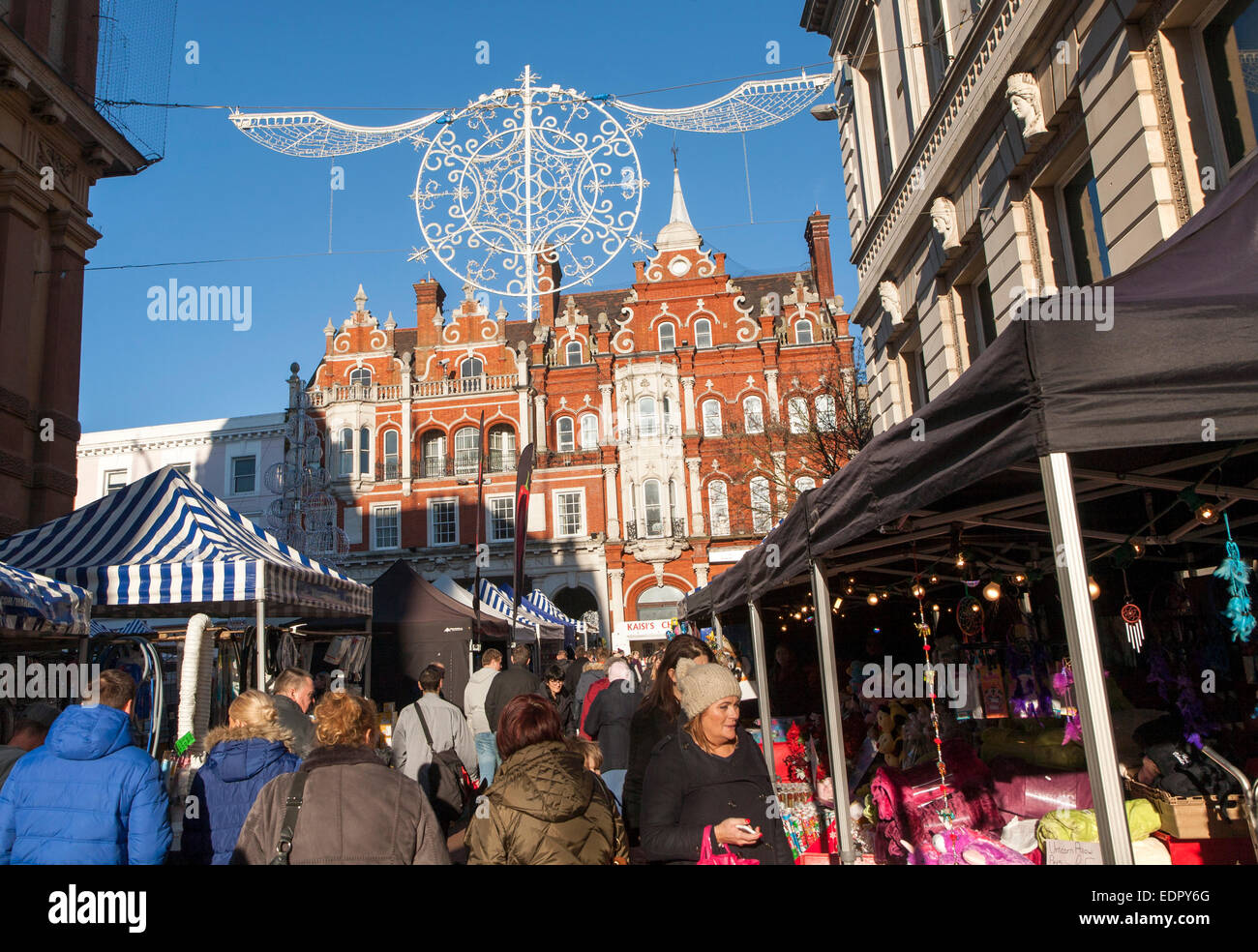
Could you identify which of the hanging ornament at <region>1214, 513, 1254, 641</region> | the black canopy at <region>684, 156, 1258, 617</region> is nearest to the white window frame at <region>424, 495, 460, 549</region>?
the black canopy at <region>684, 156, 1258, 617</region>

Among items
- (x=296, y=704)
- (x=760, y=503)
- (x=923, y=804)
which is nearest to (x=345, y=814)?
(x=296, y=704)

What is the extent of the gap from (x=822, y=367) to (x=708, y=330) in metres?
5.56

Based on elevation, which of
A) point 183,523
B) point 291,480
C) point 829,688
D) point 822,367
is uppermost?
point 822,367

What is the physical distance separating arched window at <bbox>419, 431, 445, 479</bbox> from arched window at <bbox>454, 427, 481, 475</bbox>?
663mm

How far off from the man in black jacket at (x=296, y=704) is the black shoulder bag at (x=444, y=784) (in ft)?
3.14

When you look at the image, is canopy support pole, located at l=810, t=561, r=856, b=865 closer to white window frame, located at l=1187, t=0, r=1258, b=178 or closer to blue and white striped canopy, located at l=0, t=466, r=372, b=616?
white window frame, located at l=1187, t=0, r=1258, b=178

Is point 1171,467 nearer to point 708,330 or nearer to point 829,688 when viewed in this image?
point 829,688

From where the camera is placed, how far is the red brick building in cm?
3712

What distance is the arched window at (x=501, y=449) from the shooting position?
3888 centimetres

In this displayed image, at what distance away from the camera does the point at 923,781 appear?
5.43m

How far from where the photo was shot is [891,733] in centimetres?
680

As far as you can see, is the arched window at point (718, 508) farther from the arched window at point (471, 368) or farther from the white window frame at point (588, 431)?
the arched window at point (471, 368)

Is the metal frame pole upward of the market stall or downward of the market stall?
downward
